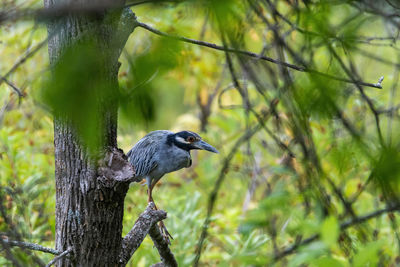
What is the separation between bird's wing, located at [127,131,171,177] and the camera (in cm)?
303

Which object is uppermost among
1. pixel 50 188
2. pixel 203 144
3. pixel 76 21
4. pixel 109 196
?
pixel 50 188

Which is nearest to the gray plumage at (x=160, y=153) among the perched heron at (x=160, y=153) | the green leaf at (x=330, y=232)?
the perched heron at (x=160, y=153)

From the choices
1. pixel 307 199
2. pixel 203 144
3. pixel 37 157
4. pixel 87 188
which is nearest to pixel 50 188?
pixel 37 157

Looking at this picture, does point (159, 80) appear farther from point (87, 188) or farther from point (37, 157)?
point (37, 157)

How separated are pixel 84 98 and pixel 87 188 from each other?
1107 mm

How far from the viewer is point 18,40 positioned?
15.7 ft

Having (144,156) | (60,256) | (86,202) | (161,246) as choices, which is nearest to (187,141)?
(144,156)

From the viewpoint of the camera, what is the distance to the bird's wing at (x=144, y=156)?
3027 millimetres

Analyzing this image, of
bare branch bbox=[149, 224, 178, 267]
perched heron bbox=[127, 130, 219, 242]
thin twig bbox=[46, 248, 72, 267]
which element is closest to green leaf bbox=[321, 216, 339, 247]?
thin twig bbox=[46, 248, 72, 267]

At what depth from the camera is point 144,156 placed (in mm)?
3047

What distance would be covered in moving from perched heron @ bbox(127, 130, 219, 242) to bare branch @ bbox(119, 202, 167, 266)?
660 mm

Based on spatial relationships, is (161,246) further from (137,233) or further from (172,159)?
(172,159)

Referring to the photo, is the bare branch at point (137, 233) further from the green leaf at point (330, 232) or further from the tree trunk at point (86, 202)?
the green leaf at point (330, 232)

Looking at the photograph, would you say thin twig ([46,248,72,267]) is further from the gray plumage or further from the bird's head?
the bird's head
